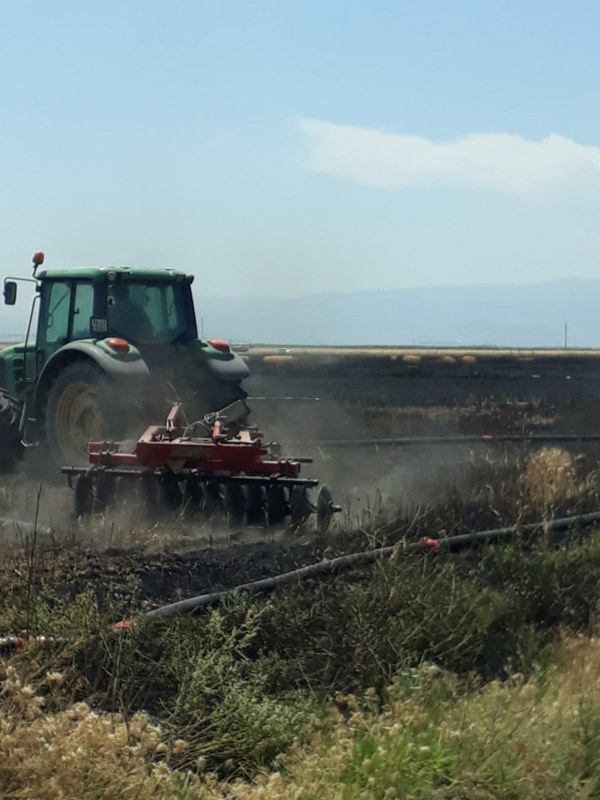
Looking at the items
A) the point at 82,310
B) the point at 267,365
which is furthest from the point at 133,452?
the point at 267,365

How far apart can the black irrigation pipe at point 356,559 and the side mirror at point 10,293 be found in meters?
5.70

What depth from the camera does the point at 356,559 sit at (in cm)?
955

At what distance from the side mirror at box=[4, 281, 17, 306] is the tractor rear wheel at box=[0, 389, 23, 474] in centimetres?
177

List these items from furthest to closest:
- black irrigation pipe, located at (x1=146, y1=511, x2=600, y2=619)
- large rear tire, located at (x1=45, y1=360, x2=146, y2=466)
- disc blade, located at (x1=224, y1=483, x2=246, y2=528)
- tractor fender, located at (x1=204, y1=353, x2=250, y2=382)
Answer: tractor fender, located at (x1=204, y1=353, x2=250, y2=382), large rear tire, located at (x1=45, y1=360, x2=146, y2=466), disc blade, located at (x1=224, y1=483, x2=246, y2=528), black irrigation pipe, located at (x1=146, y1=511, x2=600, y2=619)

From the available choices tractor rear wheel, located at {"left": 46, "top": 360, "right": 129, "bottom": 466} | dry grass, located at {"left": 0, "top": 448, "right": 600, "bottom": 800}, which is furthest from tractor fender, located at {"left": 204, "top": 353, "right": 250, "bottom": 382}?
dry grass, located at {"left": 0, "top": 448, "right": 600, "bottom": 800}

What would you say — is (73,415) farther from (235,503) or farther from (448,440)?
(448,440)

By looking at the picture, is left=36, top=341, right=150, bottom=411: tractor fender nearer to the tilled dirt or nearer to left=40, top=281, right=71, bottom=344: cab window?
left=40, top=281, right=71, bottom=344: cab window

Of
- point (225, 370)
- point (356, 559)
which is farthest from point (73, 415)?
point (356, 559)

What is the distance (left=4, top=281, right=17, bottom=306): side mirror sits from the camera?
14.2 meters

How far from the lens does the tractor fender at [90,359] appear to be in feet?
43.7

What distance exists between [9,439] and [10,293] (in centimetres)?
205

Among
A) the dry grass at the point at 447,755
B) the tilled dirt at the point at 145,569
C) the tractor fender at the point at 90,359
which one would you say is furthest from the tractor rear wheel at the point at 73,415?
the dry grass at the point at 447,755

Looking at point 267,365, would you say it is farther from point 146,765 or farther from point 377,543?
point 146,765

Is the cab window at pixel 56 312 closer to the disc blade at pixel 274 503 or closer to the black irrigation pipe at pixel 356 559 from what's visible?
the disc blade at pixel 274 503
